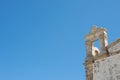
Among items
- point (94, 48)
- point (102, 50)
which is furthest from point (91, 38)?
point (102, 50)

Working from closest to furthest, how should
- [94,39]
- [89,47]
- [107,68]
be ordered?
[107,68] → [89,47] → [94,39]

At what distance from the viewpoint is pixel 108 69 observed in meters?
7.57

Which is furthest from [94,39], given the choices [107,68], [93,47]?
[107,68]

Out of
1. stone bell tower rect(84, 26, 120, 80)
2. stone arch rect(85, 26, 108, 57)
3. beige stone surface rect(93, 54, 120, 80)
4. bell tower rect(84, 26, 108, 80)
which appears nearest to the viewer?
beige stone surface rect(93, 54, 120, 80)

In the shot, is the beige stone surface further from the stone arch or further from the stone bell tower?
the stone arch

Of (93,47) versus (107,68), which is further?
(93,47)

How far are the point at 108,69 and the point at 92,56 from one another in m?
10.4

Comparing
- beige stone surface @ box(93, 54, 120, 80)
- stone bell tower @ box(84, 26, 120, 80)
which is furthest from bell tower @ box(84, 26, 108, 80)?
beige stone surface @ box(93, 54, 120, 80)

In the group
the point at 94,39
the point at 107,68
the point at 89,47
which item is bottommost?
the point at 107,68

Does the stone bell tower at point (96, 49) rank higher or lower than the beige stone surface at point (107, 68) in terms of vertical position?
higher

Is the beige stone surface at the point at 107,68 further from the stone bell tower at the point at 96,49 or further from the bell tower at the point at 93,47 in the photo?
the bell tower at the point at 93,47

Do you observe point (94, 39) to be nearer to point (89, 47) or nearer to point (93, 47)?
point (93, 47)

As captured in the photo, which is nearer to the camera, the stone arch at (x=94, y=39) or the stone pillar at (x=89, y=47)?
the stone arch at (x=94, y=39)

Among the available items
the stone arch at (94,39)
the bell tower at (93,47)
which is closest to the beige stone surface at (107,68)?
the bell tower at (93,47)
